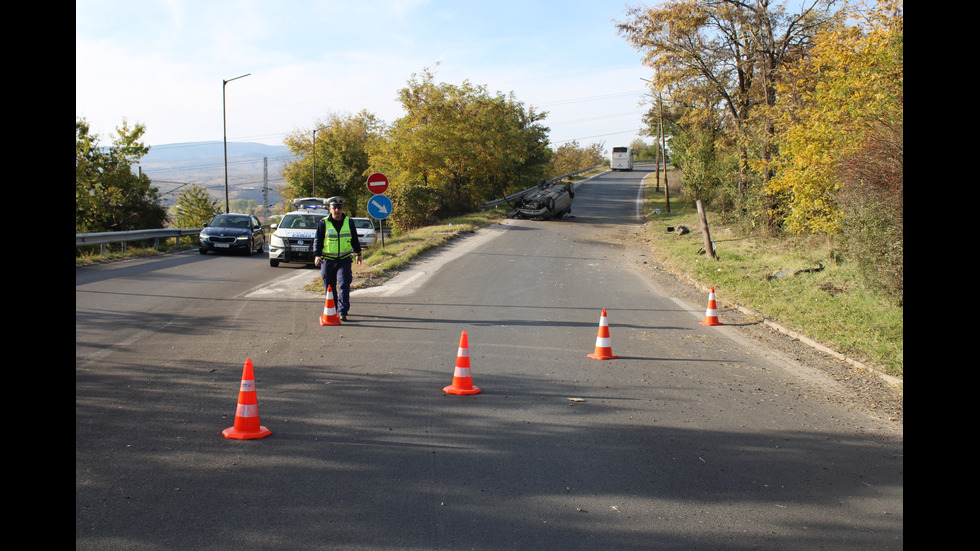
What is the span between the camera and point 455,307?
39.9ft

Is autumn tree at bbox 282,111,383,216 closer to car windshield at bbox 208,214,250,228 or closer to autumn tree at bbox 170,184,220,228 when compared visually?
autumn tree at bbox 170,184,220,228

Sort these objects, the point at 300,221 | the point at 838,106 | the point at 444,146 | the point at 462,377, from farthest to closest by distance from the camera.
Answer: the point at 444,146, the point at 300,221, the point at 838,106, the point at 462,377

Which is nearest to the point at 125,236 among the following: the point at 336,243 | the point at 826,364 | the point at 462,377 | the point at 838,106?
the point at 336,243

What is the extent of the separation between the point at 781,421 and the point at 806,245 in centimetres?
1322

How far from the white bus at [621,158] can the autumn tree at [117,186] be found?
5396 cm

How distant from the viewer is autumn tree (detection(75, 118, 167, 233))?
29.8 m

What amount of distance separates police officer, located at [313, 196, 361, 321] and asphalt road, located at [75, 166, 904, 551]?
2.33 feet

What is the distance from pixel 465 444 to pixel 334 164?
59927 millimetres

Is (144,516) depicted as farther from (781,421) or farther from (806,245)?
(806,245)

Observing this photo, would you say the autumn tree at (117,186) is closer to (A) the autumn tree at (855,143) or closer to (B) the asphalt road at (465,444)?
(B) the asphalt road at (465,444)

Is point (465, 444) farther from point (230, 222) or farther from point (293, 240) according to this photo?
point (230, 222)

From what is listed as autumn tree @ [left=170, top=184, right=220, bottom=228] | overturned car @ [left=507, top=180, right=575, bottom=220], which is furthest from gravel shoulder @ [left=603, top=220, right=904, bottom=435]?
autumn tree @ [left=170, top=184, right=220, bottom=228]

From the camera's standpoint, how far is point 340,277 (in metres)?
10.8
